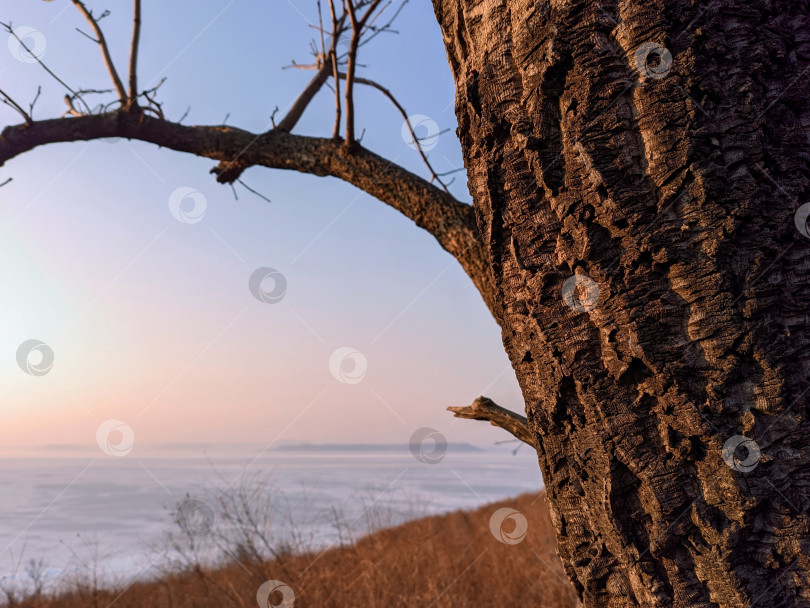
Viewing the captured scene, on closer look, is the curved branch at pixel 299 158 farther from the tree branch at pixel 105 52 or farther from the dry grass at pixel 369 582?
the dry grass at pixel 369 582

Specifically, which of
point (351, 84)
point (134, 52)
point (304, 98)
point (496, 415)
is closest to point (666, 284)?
point (496, 415)

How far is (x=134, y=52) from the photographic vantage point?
3432 mm

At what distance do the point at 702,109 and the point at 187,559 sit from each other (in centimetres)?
422

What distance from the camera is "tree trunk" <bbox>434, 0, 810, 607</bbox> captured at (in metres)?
0.95

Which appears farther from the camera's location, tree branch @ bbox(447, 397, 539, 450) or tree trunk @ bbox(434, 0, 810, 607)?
tree branch @ bbox(447, 397, 539, 450)

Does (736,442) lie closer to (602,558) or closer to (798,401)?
(798,401)

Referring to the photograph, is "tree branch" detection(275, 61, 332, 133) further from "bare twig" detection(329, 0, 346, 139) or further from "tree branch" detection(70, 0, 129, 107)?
"tree branch" detection(70, 0, 129, 107)

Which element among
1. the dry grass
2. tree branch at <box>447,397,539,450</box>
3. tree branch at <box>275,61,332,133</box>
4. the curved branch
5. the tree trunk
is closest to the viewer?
the tree trunk

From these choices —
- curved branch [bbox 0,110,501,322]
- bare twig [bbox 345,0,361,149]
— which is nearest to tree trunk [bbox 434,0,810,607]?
curved branch [bbox 0,110,501,322]

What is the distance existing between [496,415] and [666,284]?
3.37ft

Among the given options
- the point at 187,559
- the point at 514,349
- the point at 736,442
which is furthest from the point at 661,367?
the point at 187,559

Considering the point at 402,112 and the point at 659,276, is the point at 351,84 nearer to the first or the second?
the point at 402,112

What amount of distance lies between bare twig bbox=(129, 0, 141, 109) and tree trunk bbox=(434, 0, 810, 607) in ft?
9.30

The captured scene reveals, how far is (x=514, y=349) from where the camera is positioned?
1.18 m
